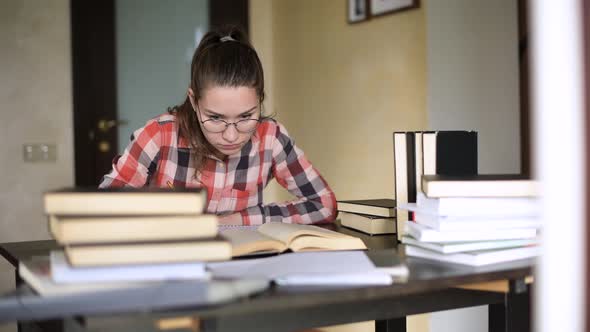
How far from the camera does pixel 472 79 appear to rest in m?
2.54

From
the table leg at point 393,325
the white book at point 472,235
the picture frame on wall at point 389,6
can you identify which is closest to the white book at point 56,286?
the white book at point 472,235

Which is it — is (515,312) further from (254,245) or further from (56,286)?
(56,286)

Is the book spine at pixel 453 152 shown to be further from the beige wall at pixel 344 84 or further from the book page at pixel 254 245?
the beige wall at pixel 344 84

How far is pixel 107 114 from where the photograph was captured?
371 centimetres

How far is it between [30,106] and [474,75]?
2242 mm

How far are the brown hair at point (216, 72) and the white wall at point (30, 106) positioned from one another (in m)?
1.89

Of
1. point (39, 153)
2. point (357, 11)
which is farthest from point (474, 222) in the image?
point (39, 153)

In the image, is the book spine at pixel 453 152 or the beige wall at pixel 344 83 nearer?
the book spine at pixel 453 152

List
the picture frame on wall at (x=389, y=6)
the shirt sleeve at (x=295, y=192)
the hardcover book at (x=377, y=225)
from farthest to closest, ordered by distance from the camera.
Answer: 1. the picture frame on wall at (x=389, y=6)
2. the shirt sleeve at (x=295, y=192)
3. the hardcover book at (x=377, y=225)

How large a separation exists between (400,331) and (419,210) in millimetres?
668

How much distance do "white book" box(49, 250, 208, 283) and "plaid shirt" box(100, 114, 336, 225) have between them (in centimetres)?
81

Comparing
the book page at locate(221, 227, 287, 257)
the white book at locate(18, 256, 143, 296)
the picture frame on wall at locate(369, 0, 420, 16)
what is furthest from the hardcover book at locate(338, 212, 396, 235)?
the picture frame on wall at locate(369, 0, 420, 16)

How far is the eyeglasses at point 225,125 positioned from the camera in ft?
5.21

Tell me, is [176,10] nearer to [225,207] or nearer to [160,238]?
[225,207]
